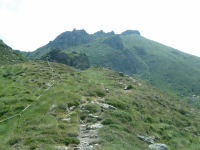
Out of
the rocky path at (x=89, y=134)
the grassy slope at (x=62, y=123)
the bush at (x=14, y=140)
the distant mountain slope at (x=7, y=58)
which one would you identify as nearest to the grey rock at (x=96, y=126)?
the rocky path at (x=89, y=134)

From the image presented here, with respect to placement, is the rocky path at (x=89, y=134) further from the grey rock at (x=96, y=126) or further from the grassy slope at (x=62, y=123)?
the grassy slope at (x=62, y=123)

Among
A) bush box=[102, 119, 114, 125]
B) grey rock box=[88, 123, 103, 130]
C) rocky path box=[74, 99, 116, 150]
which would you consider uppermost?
bush box=[102, 119, 114, 125]

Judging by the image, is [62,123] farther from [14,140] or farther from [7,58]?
[7,58]

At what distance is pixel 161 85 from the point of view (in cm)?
14800

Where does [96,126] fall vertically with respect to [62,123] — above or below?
above

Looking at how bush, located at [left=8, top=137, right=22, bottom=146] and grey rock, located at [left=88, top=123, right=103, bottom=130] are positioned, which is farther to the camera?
grey rock, located at [left=88, top=123, right=103, bottom=130]

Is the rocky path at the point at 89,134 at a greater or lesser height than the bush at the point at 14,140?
greater

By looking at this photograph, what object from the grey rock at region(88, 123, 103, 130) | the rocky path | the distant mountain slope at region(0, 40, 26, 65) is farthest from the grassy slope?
the distant mountain slope at region(0, 40, 26, 65)

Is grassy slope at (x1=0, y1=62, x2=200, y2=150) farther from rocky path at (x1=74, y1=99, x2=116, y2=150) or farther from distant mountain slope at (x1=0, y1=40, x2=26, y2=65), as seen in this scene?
distant mountain slope at (x1=0, y1=40, x2=26, y2=65)

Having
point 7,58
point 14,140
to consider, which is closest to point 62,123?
point 14,140

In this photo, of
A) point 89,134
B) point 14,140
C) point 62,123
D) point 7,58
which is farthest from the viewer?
point 7,58

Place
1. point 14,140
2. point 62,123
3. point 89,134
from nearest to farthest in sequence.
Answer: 1. point 14,140
2. point 89,134
3. point 62,123

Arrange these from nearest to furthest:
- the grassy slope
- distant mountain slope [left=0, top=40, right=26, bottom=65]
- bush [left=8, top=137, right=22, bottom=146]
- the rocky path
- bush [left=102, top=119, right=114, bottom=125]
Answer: the rocky path → bush [left=8, top=137, right=22, bottom=146] → the grassy slope → bush [left=102, top=119, right=114, bottom=125] → distant mountain slope [left=0, top=40, right=26, bottom=65]

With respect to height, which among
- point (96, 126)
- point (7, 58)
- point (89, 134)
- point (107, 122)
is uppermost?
point (7, 58)
